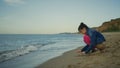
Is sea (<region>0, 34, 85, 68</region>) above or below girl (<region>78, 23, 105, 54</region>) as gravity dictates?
below

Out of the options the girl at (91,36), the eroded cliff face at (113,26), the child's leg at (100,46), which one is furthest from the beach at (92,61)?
the eroded cliff face at (113,26)

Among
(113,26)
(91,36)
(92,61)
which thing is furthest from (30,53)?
(113,26)

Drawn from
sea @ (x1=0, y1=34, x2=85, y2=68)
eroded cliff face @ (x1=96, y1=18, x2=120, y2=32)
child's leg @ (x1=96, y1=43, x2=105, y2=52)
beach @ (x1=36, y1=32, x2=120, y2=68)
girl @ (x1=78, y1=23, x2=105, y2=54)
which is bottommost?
sea @ (x1=0, y1=34, x2=85, y2=68)

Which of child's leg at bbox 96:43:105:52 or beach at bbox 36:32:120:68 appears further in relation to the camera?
child's leg at bbox 96:43:105:52

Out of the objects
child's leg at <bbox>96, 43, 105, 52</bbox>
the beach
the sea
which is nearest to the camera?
the beach

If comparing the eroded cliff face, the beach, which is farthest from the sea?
the eroded cliff face

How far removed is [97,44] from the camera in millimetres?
7082

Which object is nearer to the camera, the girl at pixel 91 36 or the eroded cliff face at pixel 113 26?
the girl at pixel 91 36

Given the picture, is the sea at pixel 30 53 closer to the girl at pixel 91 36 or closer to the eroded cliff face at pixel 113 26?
the girl at pixel 91 36

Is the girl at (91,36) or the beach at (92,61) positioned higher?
the girl at (91,36)

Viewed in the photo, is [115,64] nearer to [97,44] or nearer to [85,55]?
[97,44]

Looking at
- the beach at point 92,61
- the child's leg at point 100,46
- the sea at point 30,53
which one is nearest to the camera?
the beach at point 92,61

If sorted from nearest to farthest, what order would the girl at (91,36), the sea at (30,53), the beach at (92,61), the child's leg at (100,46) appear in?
the beach at (92,61)
the girl at (91,36)
the child's leg at (100,46)
the sea at (30,53)

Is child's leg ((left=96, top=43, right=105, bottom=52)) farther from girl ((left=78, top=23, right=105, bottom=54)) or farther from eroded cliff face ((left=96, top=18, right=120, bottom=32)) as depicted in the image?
eroded cliff face ((left=96, top=18, right=120, bottom=32))
